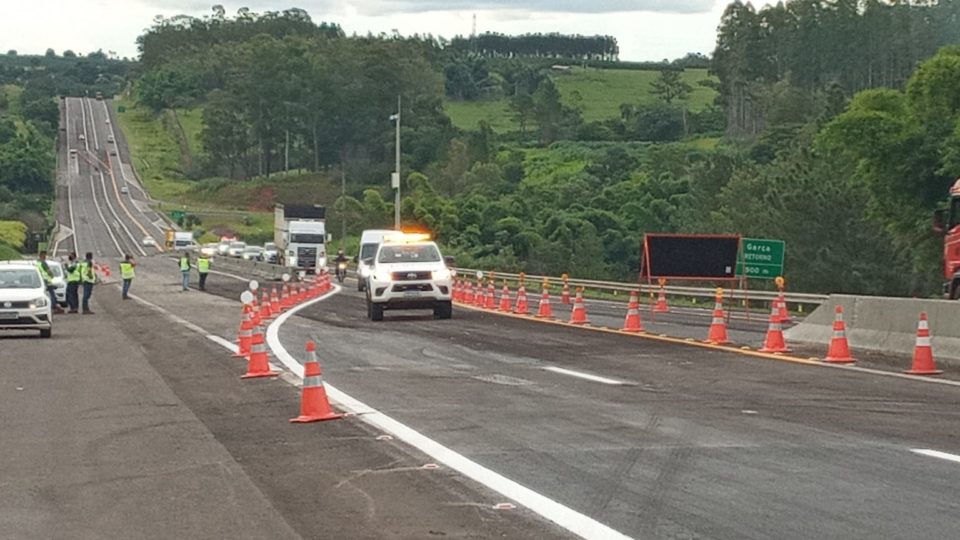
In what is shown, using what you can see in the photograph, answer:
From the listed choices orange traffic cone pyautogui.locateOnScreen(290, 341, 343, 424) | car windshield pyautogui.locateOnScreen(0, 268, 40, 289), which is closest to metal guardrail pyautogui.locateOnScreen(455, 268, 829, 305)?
car windshield pyautogui.locateOnScreen(0, 268, 40, 289)

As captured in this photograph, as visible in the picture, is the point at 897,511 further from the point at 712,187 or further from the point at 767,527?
the point at 712,187

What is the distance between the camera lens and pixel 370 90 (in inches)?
6604

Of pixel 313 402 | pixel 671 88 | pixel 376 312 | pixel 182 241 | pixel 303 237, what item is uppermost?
pixel 671 88

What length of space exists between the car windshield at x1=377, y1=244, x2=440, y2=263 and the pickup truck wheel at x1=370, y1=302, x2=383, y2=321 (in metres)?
1.16

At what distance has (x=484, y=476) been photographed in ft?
36.0

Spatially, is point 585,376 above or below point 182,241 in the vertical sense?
above

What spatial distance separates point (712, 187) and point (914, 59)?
42636mm

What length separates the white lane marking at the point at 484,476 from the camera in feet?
29.2

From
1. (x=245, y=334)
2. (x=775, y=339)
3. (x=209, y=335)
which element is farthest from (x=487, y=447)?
(x=209, y=335)

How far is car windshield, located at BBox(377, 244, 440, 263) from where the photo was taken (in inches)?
1379

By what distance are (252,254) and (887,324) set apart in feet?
240

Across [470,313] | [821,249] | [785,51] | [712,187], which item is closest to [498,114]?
[785,51]

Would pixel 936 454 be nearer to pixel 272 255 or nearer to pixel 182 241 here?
pixel 272 255

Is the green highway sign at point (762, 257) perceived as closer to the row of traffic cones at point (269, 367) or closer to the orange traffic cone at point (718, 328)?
the row of traffic cones at point (269, 367)
